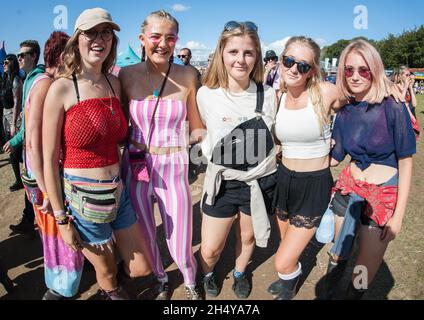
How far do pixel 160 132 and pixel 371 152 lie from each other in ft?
5.27

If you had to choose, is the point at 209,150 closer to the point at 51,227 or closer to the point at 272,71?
the point at 51,227

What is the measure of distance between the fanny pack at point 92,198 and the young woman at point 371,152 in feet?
5.86

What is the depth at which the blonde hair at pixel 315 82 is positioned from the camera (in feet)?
7.06

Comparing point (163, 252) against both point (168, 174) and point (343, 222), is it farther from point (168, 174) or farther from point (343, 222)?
point (343, 222)

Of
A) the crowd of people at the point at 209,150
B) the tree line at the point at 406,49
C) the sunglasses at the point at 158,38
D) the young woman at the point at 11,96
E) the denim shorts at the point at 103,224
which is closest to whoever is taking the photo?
the crowd of people at the point at 209,150

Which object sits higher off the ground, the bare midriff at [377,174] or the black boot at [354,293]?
the bare midriff at [377,174]

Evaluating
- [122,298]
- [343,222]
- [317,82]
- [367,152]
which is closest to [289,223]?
[343,222]

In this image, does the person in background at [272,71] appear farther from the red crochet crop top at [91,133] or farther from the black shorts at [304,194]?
the red crochet crop top at [91,133]

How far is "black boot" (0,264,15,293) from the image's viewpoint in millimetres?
2664

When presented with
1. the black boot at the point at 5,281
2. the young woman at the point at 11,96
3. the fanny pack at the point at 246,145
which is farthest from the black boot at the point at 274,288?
the young woman at the point at 11,96

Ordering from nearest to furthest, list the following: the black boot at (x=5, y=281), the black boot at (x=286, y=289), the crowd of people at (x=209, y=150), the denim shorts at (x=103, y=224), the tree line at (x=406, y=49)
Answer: the crowd of people at (x=209, y=150) < the denim shorts at (x=103, y=224) < the black boot at (x=286, y=289) < the black boot at (x=5, y=281) < the tree line at (x=406, y=49)

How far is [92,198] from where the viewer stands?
1.92 meters
